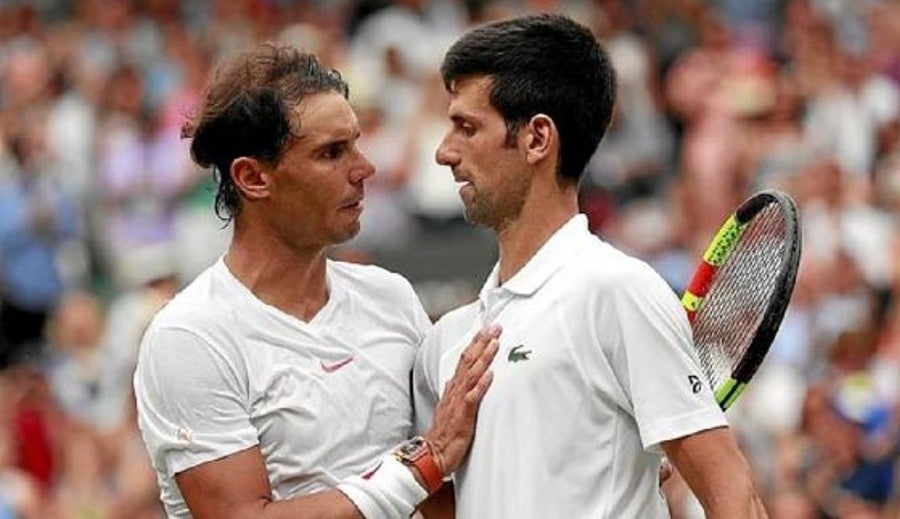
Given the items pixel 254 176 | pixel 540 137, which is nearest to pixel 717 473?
pixel 540 137

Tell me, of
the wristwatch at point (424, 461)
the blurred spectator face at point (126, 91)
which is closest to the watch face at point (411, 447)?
the wristwatch at point (424, 461)

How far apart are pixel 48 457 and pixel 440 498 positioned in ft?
23.4

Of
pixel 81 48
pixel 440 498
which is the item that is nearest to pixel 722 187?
pixel 81 48

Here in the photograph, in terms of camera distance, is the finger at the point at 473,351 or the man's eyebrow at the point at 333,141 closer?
the finger at the point at 473,351

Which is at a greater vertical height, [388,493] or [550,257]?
[550,257]

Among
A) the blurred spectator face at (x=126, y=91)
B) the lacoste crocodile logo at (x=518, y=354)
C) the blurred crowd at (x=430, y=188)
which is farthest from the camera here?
the blurred spectator face at (x=126, y=91)

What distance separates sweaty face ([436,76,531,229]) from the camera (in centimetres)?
573

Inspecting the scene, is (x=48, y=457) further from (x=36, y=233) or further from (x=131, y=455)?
(x=36, y=233)

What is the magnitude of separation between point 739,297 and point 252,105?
125 cm

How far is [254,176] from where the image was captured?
6.08 metres

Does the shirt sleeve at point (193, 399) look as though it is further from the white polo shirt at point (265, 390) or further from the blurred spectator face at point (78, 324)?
the blurred spectator face at point (78, 324)

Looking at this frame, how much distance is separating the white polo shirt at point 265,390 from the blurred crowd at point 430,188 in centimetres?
430

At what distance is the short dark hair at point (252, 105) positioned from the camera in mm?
6027

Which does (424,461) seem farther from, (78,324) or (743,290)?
(78,324)
